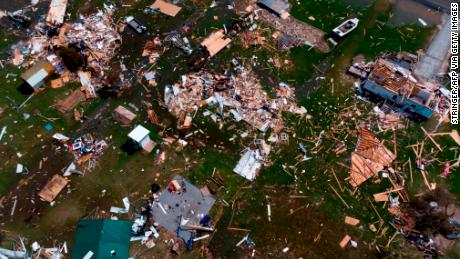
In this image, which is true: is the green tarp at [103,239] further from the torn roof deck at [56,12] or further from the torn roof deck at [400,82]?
the torn roof deck at [400,82]

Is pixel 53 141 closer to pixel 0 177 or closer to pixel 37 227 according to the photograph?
pixel 0 177

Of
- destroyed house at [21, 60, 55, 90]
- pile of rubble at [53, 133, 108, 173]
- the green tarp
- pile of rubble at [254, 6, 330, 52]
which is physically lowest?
the green tarp

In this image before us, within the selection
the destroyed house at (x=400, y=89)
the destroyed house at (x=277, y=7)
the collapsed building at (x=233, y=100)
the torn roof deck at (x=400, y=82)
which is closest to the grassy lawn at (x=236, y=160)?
the collapsed building at (x=233, y=100)

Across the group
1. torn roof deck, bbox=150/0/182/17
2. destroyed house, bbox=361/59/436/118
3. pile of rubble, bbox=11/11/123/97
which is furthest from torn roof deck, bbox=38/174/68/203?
destroyed house, bbox=361/59/436/118

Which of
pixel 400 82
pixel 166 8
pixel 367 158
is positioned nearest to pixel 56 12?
pixel 166 8

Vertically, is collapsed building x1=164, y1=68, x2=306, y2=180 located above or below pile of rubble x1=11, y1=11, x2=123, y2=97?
below

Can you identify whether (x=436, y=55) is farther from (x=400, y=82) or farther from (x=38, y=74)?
(x=38, y=74)

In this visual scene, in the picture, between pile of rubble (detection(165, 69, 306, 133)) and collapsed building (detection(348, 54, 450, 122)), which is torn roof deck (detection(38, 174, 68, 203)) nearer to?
pile of rubble (detection(165, 69, 306, 133))
